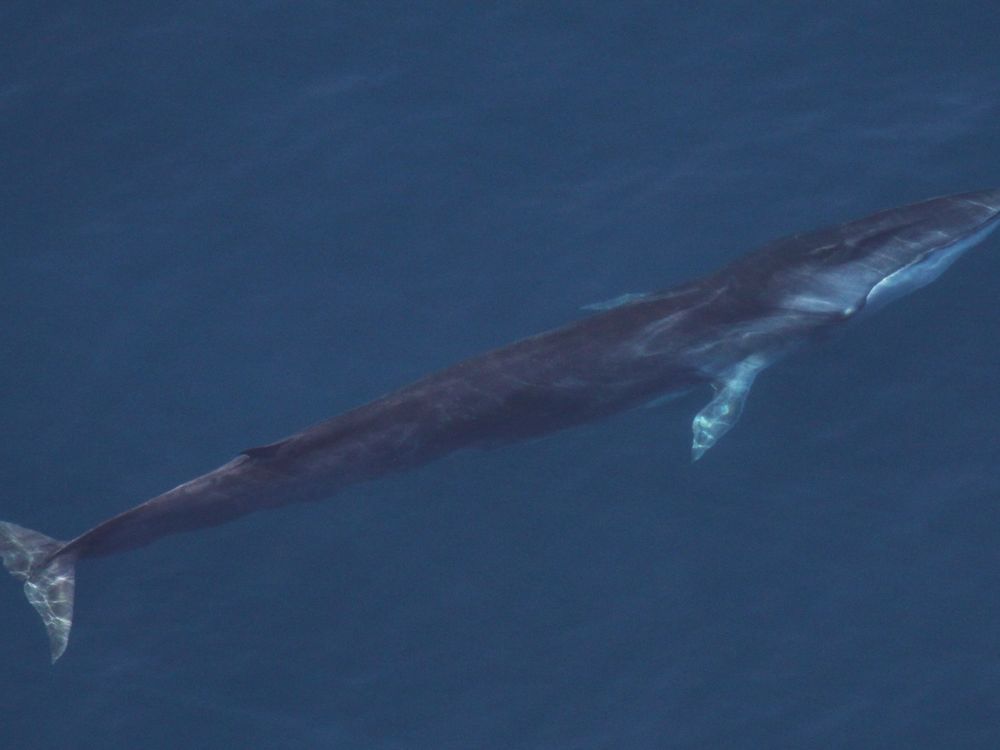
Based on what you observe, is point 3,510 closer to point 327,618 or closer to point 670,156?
point 327,618

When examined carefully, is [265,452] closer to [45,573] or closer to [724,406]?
[45,573]

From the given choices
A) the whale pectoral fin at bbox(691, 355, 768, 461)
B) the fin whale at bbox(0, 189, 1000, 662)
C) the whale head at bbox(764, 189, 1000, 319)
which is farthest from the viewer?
the whale head at bbox(764, 189, 1000, 319)

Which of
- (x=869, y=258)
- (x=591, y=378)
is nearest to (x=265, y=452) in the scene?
(x=591, y=378)

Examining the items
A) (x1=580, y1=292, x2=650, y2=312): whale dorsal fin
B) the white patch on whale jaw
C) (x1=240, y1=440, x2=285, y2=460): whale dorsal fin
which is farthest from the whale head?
(x1=240, y1=440, x2=285, y2=460): whale dorsal fin

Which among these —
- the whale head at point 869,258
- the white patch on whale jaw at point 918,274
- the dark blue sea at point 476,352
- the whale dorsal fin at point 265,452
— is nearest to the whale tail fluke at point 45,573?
the dark blue sea at point 476,352

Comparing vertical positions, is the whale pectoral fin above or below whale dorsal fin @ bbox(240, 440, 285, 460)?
below

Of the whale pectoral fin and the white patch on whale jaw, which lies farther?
the white patch on whale jaw

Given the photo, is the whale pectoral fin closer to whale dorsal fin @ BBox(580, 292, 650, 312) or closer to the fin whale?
the fin whale
